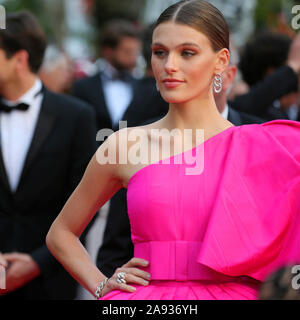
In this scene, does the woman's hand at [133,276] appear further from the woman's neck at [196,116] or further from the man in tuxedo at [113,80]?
the man in tuxedo at [113,80]

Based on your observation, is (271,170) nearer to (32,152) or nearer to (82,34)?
(32,152)

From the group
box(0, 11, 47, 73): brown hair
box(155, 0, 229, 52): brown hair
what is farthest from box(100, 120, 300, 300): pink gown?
Answer: box(0, 11, 47, 73): brown hair

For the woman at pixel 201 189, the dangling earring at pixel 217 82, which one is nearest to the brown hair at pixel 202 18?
the woman at pixel 201 189

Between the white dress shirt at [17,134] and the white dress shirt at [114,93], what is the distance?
2.93 m

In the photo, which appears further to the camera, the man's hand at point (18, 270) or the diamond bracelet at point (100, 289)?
the man's hand at point (18, 270)

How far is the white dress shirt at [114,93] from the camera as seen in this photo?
7995 mm

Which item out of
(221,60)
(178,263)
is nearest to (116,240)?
(178,263)

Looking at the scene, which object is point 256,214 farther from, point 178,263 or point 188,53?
point 188,53

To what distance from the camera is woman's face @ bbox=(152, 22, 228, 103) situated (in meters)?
2.99

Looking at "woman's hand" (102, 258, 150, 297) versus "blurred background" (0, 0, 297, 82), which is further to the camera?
"blurred background" (0, 0, 297, 82)

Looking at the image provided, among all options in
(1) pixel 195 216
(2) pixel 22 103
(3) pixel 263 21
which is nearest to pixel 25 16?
(2) pixel 22 103

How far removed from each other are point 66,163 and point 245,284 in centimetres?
212

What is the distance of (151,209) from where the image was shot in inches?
115

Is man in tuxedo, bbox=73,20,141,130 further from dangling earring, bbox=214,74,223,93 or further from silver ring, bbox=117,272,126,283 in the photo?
silver ring, bbox=117,272,126,283
